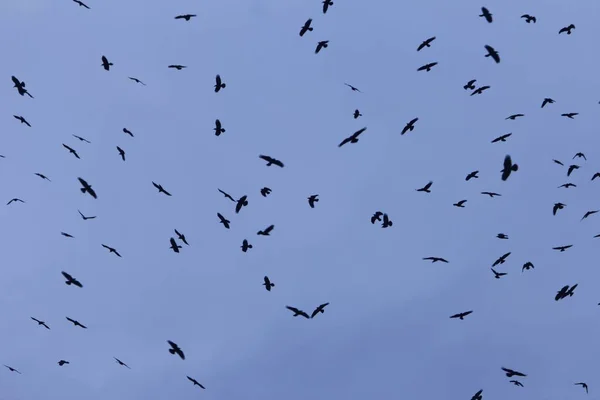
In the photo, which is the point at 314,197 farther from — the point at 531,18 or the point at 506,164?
the point at 531,18

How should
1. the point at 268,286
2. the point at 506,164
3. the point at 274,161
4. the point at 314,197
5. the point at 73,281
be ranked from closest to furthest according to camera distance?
the point at 506,164 < the point at 274,161 < the point at 73,281 < the point at 268,286 < the point at 314,197

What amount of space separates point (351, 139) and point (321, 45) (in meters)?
13.5

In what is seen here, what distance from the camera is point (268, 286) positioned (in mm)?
43531

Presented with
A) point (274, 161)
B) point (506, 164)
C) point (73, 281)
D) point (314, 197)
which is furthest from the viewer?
point (314, 197)

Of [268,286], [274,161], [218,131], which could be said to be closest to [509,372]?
[268,286]

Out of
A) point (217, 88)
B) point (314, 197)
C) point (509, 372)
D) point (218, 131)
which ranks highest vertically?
point (217, 88)

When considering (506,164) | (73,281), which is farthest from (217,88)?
(506,164)

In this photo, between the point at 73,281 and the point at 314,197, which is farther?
the point at 314,197

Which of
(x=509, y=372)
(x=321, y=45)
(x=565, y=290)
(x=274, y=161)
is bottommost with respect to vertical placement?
(x=509, y=372)

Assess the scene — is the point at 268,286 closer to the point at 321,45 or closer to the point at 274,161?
the point at 274,161

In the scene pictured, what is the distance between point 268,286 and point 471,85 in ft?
71.2

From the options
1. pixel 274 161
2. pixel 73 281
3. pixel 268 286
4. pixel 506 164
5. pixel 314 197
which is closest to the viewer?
pixel 506 164

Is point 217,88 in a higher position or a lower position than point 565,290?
higher

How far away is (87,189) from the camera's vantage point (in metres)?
41.0
